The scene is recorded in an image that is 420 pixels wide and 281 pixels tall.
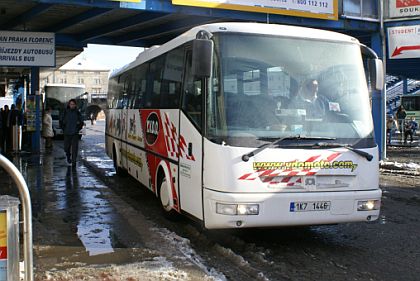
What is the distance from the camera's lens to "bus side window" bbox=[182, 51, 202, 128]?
6039mm

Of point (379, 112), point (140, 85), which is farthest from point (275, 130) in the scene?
point (379, 112)

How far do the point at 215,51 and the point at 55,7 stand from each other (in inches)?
365

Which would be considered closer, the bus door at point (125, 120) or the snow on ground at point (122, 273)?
the snow on ground at point (122, 273)

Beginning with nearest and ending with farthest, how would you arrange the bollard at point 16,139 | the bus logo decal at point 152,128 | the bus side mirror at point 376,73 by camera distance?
the bus side mirror at point 376,73
the bus logo decal at point 152,128
the bollard at point 16,139

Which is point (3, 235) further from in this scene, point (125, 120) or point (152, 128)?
point (125, 120)

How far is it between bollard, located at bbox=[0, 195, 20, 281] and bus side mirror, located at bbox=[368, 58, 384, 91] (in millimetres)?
4893

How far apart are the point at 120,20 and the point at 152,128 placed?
310 inches

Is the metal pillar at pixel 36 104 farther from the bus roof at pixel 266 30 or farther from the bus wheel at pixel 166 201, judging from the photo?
the bus roof at pixel 266 30

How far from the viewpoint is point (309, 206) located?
5715 mm

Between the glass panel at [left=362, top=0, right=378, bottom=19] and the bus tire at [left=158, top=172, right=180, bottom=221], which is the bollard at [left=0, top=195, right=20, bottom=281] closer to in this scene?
the bus tire at [left=158, top=172, right=180, bottom=221]

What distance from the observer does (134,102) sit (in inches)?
395

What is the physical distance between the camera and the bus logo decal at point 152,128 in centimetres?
796

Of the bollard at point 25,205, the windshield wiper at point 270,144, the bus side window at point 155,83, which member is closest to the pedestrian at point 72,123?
the bus side window at point 155,83

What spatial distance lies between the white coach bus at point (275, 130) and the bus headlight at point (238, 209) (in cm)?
1
